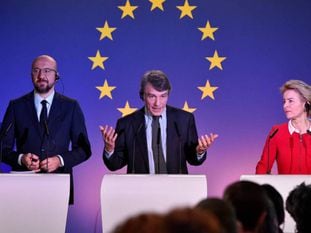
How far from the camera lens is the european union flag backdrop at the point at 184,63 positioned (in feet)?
17.5

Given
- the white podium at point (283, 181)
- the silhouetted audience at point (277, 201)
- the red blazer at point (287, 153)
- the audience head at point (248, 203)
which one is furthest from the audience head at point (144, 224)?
the red blazer at point (287, 153)

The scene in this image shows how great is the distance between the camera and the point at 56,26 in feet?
17.9

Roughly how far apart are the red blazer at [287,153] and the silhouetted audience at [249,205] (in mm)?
2248

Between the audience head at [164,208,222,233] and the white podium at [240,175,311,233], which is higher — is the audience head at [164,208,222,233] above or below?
above

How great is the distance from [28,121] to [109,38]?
162cm

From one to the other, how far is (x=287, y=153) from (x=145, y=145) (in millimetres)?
949

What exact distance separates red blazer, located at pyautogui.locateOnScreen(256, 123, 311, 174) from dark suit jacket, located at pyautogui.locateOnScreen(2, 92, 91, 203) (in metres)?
1.18

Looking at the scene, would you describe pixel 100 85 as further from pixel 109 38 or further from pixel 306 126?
pixel 306 126

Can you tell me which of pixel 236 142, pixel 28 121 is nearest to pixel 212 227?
pixel 28 121

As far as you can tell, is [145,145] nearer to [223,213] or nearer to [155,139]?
[155,139]

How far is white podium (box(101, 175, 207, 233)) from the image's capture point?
321 centimetres

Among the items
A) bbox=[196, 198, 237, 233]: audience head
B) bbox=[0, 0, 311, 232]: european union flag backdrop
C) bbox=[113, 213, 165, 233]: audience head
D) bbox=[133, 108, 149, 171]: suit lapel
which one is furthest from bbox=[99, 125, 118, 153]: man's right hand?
bbox=[113, 213, 165, 233]: audience head

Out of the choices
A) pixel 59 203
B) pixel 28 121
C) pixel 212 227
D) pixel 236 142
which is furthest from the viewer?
pixel 236 142

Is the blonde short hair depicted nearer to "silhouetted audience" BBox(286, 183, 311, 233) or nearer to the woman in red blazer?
the woman in red blazer
